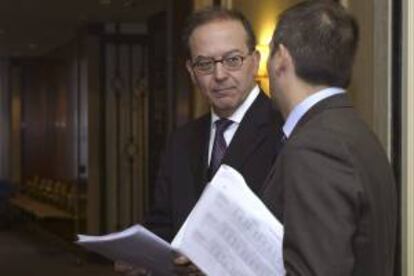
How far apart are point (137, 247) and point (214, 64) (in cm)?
62

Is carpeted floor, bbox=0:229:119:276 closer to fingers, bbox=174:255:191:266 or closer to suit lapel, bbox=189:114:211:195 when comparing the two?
suit lapel, bbox=189:114:211:195

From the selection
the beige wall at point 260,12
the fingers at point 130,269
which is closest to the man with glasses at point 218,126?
the fingers at point 130,269

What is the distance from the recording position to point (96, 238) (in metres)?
2.21

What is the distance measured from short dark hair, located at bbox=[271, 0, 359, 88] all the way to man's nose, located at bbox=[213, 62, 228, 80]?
24.4 inches

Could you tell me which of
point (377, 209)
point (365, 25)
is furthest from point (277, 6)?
point (377, 209)

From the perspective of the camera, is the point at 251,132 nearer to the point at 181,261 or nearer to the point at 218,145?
the point at 218,145

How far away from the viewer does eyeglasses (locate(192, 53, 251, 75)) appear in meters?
2.45

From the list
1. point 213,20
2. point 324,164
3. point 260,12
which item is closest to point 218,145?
point 213,20

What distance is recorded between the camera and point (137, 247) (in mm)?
2178

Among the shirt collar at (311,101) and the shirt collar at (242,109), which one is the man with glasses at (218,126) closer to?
the shirt collar at (242,109)

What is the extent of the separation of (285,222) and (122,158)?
386 inches

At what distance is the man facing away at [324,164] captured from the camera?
1.60 metres

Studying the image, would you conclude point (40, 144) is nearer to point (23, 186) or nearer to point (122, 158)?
point (23, 186)

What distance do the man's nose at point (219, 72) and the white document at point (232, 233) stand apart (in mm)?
→ 694
